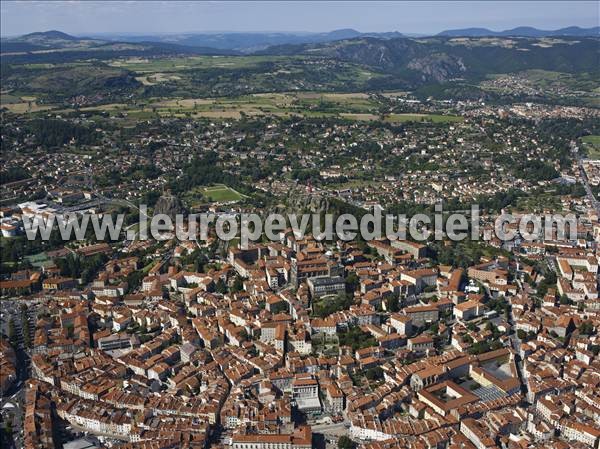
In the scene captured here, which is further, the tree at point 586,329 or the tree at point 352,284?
the tree at point 352,284

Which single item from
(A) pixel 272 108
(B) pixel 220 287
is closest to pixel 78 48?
(A) pixel 272 108

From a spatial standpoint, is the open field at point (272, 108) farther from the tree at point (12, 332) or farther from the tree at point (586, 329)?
the tree at point (12, 332)

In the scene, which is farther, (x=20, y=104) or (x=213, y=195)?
(x=20, y=104)

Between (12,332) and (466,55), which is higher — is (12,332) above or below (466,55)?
below

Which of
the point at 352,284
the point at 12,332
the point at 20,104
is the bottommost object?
the point at 12,332

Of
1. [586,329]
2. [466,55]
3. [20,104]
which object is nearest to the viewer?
[586,329]

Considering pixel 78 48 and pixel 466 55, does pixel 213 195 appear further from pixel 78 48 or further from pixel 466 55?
pixel 78 48

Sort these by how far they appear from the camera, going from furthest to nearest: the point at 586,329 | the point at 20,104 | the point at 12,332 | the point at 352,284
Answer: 1. the point at 20,104
2. the point at 352,284
3. the point at 12,332
4. the point at 586,329

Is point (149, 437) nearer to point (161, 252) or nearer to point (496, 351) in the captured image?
point (496, 351)

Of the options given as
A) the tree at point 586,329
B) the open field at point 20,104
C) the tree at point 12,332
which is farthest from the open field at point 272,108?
the tree at point 12,332

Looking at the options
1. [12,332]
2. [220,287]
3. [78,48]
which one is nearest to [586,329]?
[220,287]

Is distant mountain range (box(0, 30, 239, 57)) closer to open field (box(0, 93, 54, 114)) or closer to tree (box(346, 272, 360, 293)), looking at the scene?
open field (box(0, 93, 54, 114))
